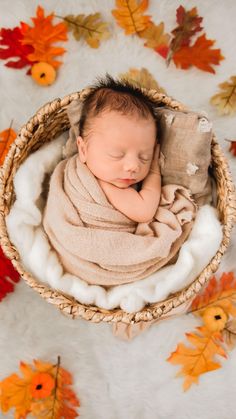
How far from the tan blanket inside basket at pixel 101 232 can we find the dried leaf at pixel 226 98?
0.48 meters

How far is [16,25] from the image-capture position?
1.72 metres

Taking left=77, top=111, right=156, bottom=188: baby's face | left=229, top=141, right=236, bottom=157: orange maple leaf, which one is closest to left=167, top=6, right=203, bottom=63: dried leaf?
left=229, top=141, right=236, bottom=157: orange maple leaf

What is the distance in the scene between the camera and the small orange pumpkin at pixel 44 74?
5.44ft

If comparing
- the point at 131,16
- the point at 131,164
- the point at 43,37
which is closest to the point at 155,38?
the point at 131,16

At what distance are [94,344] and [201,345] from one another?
30 centimetres

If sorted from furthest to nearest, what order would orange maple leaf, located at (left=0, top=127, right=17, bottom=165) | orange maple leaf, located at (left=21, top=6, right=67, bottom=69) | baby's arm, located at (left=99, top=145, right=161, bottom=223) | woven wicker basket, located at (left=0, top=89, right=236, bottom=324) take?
orange maple leaf, located at (left=21, top=6, right=67, bottom=69) < orange maple leaf, located at (left=0, top=127, right=17, bottom=165) < baby's arm, located at (left=99, top=145, right=161, bottom=223) < woven wicker basket, located at (left=0, top=89, right=236, bottom=324)

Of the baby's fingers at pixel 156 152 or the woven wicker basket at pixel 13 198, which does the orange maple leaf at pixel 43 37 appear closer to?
the woven wicker basket at pixel 13 198

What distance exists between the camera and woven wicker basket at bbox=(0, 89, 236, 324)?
1.17 metres

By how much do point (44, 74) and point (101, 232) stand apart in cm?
69

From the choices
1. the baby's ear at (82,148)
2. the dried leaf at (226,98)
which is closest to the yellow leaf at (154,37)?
the dried leaf at (226,98)

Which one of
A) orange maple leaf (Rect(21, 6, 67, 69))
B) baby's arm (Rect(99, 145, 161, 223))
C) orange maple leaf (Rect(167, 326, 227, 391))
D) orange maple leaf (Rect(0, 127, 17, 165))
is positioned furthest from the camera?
orange maple leaf (Rect(21, 6, 67, 69))

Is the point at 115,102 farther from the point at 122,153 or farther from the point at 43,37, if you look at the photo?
the point at 43,37

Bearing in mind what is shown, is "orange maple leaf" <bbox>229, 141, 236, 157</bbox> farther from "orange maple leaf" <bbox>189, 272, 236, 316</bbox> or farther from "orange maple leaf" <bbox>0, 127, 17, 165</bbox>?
"orange maple leaf" <bbox>0, 127, 17, 165</bbox>

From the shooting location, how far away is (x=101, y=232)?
4.03ft
